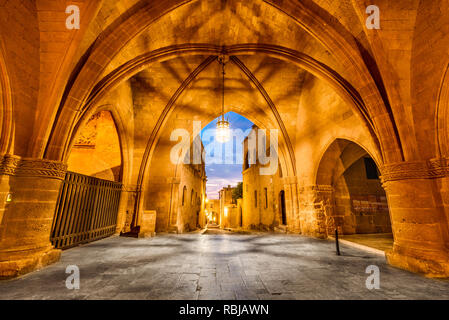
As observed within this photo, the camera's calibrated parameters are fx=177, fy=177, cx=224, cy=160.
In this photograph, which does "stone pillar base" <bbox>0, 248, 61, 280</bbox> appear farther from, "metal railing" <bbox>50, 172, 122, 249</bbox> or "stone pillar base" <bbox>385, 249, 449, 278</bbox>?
"stone pillar base" <bbox>385, 249, 449, 278</bbox>

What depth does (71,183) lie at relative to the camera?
5273 millimetres

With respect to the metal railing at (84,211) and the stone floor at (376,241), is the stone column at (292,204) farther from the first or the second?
the metal railing at (84,211)

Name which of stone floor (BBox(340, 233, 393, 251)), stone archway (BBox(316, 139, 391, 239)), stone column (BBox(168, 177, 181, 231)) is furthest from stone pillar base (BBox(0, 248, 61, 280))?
stone archway (BBox(316, 139, 391, 239))

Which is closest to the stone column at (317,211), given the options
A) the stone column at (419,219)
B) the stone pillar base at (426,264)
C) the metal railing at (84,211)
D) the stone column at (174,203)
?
the stone column at (419,219)

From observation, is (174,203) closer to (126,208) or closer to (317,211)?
(126,208)

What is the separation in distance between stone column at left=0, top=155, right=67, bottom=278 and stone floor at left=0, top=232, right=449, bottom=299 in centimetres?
34

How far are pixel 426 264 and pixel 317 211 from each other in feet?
14.8

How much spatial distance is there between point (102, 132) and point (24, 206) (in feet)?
19.3

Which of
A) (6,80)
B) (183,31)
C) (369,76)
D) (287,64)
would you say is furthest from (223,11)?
(6,80)

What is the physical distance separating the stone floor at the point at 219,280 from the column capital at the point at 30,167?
1825 mm

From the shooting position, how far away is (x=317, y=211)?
7.71 metres

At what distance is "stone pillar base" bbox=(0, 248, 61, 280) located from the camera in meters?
2.86

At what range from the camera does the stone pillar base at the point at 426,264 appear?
312 cm

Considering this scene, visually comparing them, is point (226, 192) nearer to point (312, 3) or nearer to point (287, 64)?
point (287, 64)
